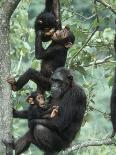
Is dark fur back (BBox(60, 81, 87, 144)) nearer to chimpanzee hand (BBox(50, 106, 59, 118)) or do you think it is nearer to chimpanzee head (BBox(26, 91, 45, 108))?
chimpanzee hand (BBox(50, 106, 59, 118))

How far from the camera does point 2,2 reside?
19.2 ft

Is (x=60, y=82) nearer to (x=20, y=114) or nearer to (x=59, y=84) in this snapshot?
(x=59, y=84)

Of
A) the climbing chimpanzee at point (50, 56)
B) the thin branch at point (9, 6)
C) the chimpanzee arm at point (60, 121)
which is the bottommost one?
the chimpanzee arm at point (60, 121)

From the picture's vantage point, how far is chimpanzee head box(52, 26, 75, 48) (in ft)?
21.9

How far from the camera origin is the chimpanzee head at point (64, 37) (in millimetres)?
6672

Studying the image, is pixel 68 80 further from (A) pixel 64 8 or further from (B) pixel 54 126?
(A) pixel 64 8

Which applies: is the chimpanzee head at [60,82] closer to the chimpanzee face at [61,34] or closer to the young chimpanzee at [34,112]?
the young chimpanzee at [34,112]

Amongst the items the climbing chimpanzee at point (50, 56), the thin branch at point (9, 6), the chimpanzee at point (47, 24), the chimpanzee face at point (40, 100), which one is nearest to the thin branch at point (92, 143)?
the chimpanzee face at point (40, 100)

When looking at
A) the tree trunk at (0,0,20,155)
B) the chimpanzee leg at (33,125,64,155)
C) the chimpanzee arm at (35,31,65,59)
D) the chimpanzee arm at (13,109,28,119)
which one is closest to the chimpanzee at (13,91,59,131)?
the chimpanzee arm at (13,109,28,119)

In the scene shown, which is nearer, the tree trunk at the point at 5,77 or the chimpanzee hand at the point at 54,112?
the tree trunk at the point at 5,77

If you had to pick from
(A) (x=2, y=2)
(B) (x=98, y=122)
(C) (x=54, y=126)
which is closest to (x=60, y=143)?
Result: (C) (x=54, y=126)

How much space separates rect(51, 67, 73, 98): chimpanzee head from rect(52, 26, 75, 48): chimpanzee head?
337 mm

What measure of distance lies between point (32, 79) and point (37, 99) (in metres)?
0.24

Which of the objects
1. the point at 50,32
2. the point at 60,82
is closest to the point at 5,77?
the point at 60,82
